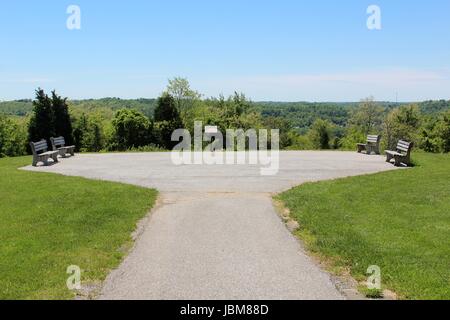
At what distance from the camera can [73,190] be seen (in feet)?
41.6

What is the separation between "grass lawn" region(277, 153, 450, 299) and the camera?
6355mm

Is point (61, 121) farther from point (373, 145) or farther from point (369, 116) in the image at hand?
point (369, 116)

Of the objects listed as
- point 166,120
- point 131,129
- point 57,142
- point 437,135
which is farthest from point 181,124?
point 437,135

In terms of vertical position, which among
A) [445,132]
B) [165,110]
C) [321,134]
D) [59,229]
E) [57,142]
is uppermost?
[165,110]

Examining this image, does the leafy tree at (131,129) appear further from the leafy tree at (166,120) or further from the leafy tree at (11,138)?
the leafy tree at (11,138)

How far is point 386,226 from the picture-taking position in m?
8.88

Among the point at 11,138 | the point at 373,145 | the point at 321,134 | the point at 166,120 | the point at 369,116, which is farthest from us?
the point at 321,134

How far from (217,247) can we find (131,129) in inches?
1913

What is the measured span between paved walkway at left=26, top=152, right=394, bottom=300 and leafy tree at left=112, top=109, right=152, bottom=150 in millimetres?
37004

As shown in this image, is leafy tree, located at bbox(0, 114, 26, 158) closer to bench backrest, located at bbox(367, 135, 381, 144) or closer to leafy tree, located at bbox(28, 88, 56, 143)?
leafy tree, located at bbox(28, 88, 56, 143)

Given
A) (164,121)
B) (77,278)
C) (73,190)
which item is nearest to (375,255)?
(77,278)

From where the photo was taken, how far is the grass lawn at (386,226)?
6.36m

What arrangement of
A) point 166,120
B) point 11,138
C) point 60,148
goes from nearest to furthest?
1. point 60,148
2. point 166,120
3. point 11,138
